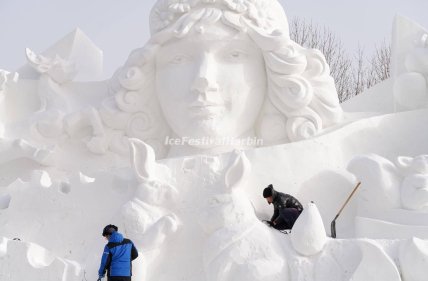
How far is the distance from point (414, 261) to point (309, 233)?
0.70 m

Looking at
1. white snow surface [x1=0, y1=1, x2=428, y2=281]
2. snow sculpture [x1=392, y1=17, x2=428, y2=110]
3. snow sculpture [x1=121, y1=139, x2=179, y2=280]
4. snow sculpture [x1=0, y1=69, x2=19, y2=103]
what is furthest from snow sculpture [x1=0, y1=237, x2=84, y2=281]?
snow sculpture [x1=392, y1=17, x2=428, y2=110]

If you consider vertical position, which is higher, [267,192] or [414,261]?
[267,192]

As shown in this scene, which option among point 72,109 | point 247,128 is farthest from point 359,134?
point 72,109

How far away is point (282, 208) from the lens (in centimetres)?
595

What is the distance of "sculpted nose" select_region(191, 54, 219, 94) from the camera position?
6934mm

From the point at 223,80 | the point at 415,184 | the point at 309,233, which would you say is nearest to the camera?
the point at 309,233

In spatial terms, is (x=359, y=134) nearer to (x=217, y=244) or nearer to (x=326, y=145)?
(x=326, y=145)

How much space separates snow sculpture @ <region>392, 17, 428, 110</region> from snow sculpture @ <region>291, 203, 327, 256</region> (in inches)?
109

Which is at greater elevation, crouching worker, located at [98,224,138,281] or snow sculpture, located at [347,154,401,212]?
snow sculpture, located at [347,154,401,212]

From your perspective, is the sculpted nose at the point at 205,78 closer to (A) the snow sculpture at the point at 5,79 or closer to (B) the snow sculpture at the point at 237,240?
(B) the snow sculpture at the point at 237,240

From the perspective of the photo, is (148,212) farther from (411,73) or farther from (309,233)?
(411,73)

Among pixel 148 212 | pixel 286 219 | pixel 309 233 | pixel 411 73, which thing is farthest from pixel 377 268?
pixel 411 73

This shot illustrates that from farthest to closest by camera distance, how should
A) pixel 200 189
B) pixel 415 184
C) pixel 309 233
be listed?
pixel 200 189, pixel 415 184, pixel 309 233

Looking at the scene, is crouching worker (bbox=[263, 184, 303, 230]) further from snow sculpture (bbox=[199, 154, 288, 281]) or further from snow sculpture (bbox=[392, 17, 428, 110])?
snow sculpture (bbox=[392, 17, 428, 110])
